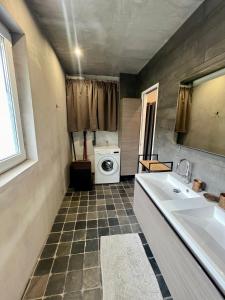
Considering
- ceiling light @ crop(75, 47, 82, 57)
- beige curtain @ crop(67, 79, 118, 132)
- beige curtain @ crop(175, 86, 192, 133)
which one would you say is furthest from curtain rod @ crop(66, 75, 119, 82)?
beige curtain @ crop(175, 86, 192, 133)

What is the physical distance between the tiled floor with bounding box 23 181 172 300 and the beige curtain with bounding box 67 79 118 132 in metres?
1.67

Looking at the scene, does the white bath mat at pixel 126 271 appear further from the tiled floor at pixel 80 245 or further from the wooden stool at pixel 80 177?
the wooden stool at pixel 80 177

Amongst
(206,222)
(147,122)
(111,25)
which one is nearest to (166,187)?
(206,222)

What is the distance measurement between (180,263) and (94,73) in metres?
3.66

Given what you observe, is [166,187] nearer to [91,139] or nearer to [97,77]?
[91,139]

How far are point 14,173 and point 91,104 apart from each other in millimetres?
2631

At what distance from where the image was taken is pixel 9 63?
1.19 metres

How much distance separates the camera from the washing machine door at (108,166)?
318 cm

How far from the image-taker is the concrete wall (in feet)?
3.24

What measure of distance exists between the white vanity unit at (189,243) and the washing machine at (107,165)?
1.76 meters

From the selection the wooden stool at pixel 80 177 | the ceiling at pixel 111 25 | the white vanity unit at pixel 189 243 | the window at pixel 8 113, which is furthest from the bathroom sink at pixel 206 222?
the wooden stool at pixel 80 177

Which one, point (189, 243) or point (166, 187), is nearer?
point (189, 243)

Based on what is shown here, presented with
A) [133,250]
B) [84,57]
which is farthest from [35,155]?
[84,57]

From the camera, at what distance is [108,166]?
3275 millimetres
